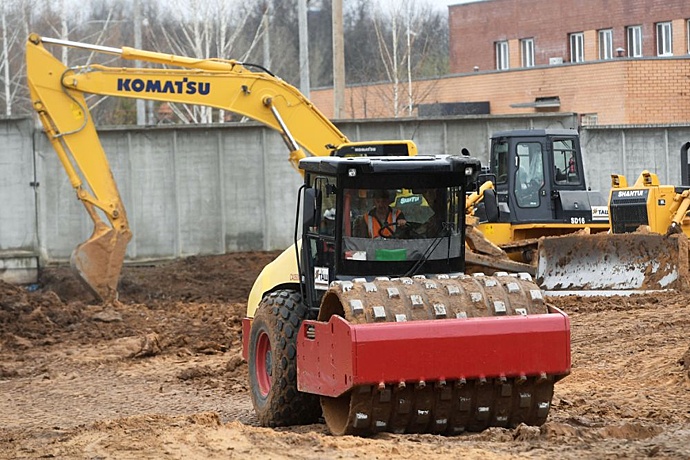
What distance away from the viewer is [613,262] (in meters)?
16.9

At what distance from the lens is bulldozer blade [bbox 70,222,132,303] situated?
1822 centimetres

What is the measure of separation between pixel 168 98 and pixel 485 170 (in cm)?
499

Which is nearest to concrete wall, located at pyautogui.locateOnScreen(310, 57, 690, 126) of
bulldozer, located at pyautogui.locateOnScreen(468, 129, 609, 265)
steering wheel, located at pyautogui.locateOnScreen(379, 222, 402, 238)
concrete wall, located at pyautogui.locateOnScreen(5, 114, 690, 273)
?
concrete wall, located at pyautogui.locateOnScreen(5, 114, 690, 273)

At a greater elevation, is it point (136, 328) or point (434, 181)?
point (434, 181)

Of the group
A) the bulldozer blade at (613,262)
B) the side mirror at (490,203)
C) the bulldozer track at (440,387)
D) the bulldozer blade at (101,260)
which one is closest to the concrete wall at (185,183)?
the bulldozer blade at (101,260)

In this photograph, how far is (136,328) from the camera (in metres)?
17.0

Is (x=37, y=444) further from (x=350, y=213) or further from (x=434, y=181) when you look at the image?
(x=434, y=181)

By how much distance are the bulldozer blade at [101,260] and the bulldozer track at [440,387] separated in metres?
10.2

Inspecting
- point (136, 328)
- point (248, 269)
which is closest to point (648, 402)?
point (136, 328)

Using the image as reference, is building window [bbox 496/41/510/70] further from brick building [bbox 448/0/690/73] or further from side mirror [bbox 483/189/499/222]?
side mirror [bbox 483/189/499/222]

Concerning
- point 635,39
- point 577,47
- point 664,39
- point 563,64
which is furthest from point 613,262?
point 577,47

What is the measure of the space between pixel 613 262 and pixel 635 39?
35144mm

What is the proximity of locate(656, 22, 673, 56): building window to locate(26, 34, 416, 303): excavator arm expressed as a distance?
33.4 meters

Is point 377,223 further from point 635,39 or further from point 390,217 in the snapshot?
point 635,39
